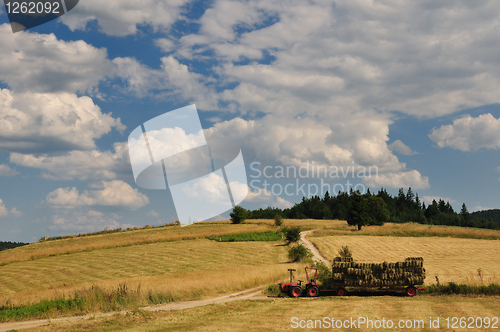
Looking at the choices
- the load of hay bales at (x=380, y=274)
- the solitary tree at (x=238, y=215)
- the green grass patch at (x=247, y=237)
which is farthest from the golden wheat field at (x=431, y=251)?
the solitary tree at (x=238, y=215)

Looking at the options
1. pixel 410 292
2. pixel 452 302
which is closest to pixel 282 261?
pixel 410 292

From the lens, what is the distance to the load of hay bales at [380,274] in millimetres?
21125

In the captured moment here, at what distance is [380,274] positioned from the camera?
21.5 meters

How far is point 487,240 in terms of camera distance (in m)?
58.3

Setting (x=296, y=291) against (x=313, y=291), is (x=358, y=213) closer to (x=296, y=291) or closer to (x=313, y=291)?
(x=313, y=291)

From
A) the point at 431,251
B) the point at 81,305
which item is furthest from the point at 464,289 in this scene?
the point at 431,251

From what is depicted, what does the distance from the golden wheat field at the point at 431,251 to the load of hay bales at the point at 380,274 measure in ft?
34.3

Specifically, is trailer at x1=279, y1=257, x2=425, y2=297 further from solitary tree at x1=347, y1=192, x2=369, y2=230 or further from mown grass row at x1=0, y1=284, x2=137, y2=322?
solitary tree at x1=347, y1=192, x2=369, y2=230

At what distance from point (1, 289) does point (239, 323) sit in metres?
33.2

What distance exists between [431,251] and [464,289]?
31.6 metres

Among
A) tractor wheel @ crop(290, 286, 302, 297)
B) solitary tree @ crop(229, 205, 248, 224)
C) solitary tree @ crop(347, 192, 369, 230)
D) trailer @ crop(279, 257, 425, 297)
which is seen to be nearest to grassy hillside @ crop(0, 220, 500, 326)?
trailer @ crop(279, 257, 425, 297)

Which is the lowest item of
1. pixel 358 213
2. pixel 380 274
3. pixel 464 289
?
pixel 464 289

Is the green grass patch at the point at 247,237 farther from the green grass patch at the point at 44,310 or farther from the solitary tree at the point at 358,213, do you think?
the green grass patch at the point at 44,310

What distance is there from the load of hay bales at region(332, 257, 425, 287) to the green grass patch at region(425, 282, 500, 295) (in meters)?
1.44
